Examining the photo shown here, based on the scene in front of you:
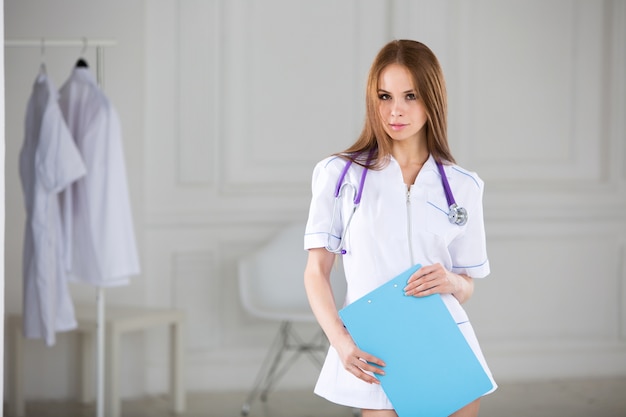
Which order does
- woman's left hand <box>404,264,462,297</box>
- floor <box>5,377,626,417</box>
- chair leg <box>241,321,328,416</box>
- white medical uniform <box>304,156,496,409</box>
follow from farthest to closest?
chair leg <box>241,321,328,416</box> < floor <box>5,377,626,417</box> < white medical uniform <box>304,156,496,409</box> < woman's left hand <box>404,264,462,297</box>

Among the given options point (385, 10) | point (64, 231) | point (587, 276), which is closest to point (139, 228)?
point (64, 231)

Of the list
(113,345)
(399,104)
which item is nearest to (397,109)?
(399,104)

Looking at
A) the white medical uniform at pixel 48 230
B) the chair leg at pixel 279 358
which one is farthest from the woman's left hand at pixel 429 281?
the chair leg at pixel 279 358

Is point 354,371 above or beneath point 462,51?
beneath

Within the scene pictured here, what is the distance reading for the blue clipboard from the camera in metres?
1.43

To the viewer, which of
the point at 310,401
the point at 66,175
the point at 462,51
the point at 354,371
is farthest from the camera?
the point at 462,51

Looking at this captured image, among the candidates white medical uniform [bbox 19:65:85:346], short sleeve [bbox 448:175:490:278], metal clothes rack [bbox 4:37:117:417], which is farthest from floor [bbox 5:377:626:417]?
short sleeve [bbox 448:175:490:278]

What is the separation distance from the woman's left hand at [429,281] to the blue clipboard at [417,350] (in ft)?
0.04

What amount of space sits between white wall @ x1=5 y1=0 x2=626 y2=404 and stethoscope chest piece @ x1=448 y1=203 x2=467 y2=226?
258 centimetres

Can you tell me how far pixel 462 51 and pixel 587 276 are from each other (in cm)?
134

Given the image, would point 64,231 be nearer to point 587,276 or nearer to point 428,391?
point 428,391

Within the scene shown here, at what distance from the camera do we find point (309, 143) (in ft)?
13.5

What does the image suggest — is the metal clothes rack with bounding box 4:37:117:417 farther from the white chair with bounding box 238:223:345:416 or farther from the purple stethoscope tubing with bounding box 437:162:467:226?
the purple stethoscope tubing with bounding box 437:162:467:226

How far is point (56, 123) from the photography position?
2979 mm
